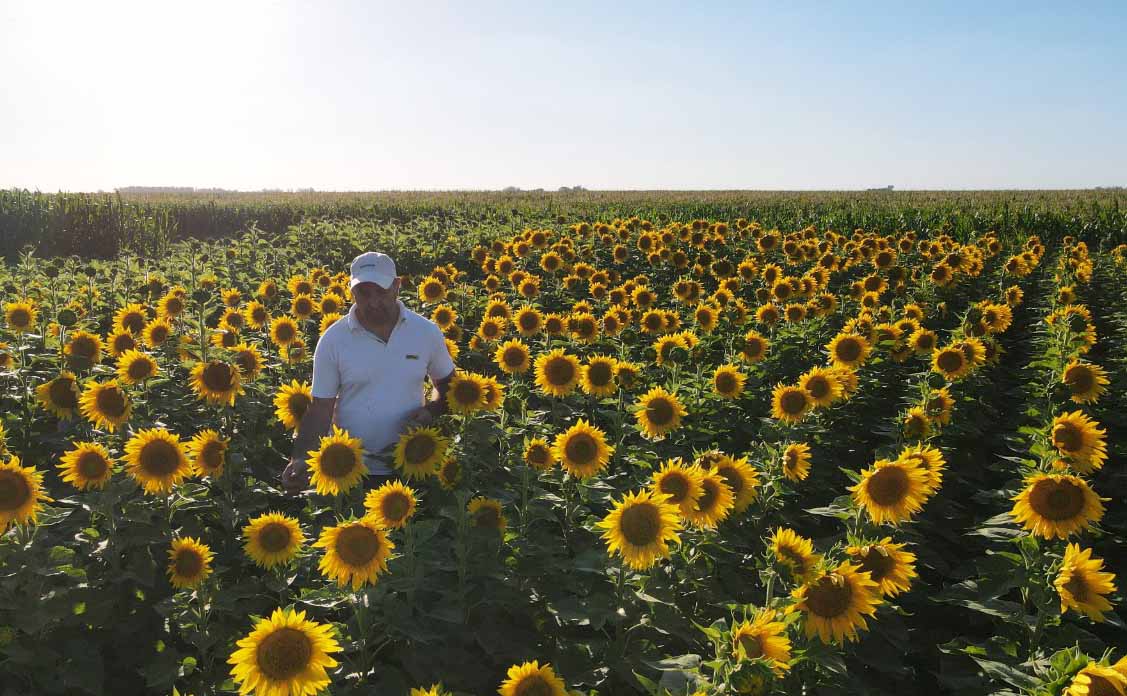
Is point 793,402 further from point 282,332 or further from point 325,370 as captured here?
point 282,332

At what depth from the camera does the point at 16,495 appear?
140 inches

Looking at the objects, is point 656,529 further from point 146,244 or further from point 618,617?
point 146,244

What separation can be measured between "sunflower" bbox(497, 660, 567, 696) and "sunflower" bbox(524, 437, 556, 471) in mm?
2092

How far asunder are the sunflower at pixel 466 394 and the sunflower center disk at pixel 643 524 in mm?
2054

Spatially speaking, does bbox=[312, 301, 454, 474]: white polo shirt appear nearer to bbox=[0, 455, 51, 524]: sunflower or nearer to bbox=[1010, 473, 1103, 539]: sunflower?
bbox=[0, 455, 51, 524]: sunflower

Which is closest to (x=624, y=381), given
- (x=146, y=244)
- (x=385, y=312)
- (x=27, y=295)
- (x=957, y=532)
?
(x=385, y=312)

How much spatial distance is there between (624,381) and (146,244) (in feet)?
68.9

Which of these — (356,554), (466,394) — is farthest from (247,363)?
(356,554)

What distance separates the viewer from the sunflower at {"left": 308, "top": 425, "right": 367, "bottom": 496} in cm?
385

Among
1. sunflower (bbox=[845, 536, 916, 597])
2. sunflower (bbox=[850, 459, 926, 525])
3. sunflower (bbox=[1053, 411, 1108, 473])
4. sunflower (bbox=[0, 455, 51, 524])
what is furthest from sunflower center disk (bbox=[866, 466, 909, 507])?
sunflower (bbox=[0, 455, 51, 524])

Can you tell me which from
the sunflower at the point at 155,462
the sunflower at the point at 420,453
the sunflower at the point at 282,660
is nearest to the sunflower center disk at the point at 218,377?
the sunflower at the point at 155,462

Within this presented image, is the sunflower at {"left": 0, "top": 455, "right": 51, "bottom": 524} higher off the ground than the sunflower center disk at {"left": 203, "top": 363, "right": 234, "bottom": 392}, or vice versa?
the sunflower center disk at {"left": 203, "top": 363, "right": 234, "bottom": 392}

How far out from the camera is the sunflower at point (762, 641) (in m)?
2.35

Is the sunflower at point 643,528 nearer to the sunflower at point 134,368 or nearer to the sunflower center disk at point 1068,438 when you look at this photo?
the sunflower center disk at point 1068,438
